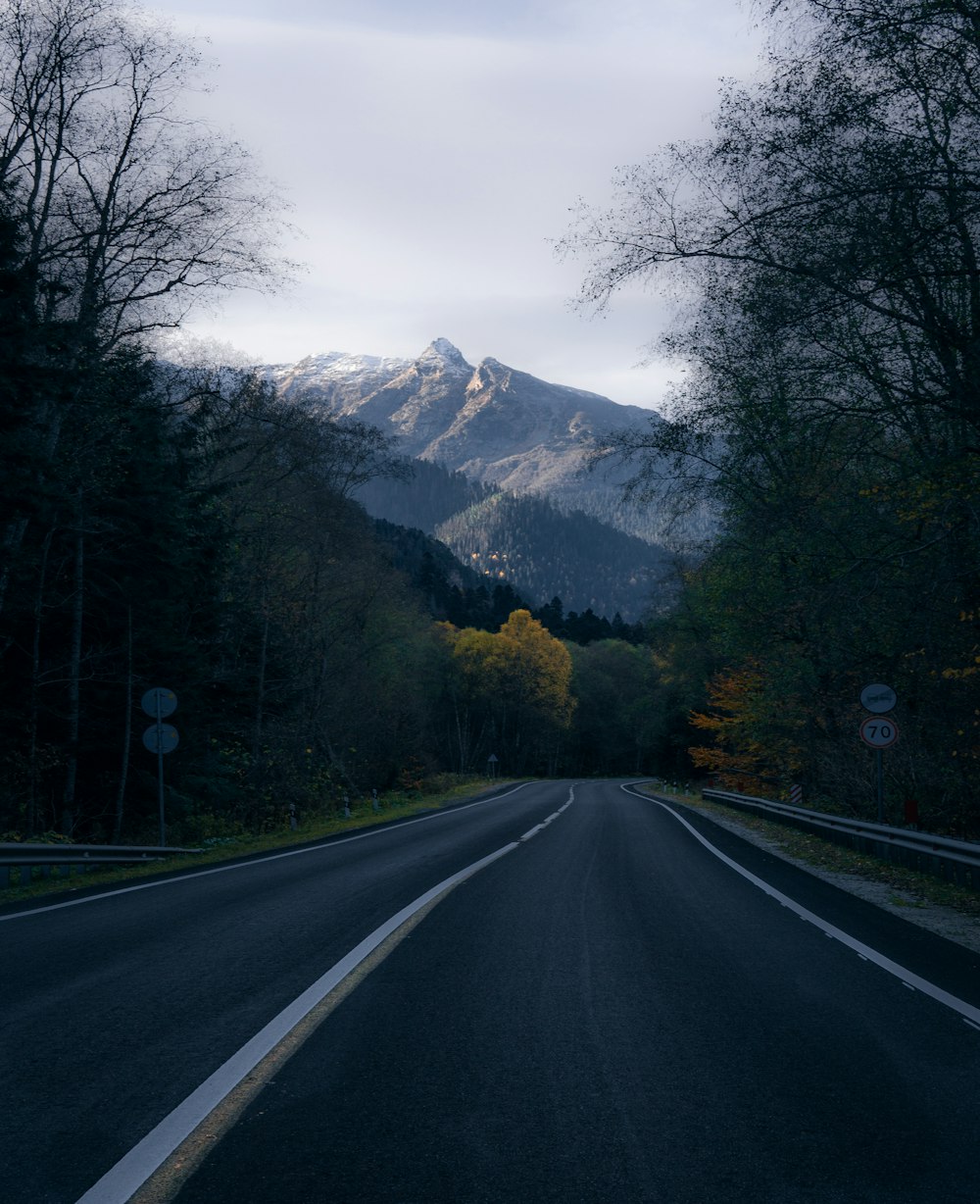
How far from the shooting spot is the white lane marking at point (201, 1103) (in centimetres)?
333

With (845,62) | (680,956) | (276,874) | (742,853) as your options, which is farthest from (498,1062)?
(742,853)

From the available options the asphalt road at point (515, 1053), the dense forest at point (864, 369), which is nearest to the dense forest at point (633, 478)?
the dense forest at point (864, 369)

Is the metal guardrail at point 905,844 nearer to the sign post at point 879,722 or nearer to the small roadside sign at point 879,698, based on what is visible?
the sign post at point 879,722

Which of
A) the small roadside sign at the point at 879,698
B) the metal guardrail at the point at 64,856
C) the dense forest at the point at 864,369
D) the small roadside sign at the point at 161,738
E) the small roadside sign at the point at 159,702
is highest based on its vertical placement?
the dense forest at the point at 864,369

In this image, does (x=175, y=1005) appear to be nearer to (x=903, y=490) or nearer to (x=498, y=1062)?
(x=498, y=1062)

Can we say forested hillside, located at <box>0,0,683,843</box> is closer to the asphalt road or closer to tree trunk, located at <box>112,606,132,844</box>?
tree trunk, located at <box>112,606,132,844</box>

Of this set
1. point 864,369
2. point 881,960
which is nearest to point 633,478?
point 864,369

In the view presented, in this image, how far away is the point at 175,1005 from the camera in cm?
579

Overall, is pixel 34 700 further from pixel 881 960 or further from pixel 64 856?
pixel 881 960

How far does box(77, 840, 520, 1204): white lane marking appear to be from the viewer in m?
3.33

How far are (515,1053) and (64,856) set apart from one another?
36.8 feet

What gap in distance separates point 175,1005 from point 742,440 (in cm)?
1173

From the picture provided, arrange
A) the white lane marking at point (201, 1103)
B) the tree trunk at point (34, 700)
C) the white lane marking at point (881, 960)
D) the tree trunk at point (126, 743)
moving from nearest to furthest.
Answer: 1. the white lane marking at point (201, 1103)
2. the white lane marking at point (881, 960)
3. the tree trunk at point (34, 700)
4. the tree trunk at point (126, 743)

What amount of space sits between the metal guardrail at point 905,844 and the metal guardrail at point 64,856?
11.9 m
